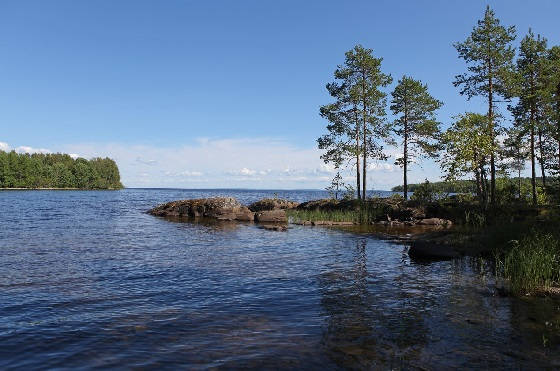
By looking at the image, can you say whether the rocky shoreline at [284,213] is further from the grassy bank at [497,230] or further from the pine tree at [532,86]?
the pine tree at [532,86]

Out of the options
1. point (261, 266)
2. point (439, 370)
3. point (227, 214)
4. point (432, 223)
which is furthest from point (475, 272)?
point (227, 214)

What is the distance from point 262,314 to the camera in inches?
430

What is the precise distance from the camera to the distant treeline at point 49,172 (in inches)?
5832

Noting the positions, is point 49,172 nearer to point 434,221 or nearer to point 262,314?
point 434,221

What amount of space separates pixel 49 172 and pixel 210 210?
151 metres

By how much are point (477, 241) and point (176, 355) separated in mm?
19034

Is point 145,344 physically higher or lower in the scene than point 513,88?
lower

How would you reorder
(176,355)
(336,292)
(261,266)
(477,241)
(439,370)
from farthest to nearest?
(477,241)
(261,266)
(336,292)
(176,355)
(439,370)

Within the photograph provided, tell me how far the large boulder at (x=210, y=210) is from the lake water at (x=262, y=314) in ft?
79.0

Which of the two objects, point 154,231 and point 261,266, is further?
point 154,231

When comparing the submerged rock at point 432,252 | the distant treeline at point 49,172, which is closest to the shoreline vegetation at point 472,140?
the submerged rock at point 432,252

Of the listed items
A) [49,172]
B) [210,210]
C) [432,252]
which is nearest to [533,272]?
[432,252]

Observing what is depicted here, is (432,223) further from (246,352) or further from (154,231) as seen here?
(246,352)

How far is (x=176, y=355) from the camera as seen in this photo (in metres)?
8.03
